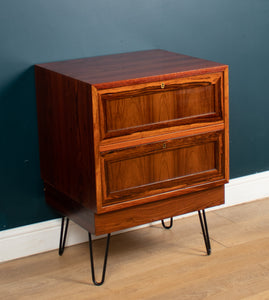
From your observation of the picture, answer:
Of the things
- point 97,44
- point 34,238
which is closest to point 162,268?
point 34,238

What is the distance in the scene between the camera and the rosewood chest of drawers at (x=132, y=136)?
206 centimetres

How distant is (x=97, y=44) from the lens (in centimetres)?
249

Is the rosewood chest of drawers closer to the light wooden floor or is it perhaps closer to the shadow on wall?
the shadow on wall

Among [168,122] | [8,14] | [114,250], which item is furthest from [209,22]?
[114,250]

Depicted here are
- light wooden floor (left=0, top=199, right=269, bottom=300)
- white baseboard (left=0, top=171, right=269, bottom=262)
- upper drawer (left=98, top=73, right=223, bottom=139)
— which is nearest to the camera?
upper drawer (left=98, top=73, right=223, bottom=139)

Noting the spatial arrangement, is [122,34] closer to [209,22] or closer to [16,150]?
[209,22]

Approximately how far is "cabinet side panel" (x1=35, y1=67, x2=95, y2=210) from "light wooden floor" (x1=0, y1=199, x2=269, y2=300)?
0.34 m

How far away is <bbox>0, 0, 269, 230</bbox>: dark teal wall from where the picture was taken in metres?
2.34

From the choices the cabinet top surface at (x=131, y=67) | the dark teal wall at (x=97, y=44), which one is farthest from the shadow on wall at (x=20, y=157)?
the cabinet top surface at (x=131, y=67)

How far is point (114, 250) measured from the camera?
2.55 meters

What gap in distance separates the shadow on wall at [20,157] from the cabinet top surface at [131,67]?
0.16 meters

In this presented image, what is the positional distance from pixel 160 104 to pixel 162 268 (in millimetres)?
702

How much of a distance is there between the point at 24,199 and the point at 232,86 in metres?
1.15

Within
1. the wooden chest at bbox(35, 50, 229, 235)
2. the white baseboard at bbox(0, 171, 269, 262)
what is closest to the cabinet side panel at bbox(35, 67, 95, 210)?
the wooden chest at bbox(35, 50, 229, 235)
